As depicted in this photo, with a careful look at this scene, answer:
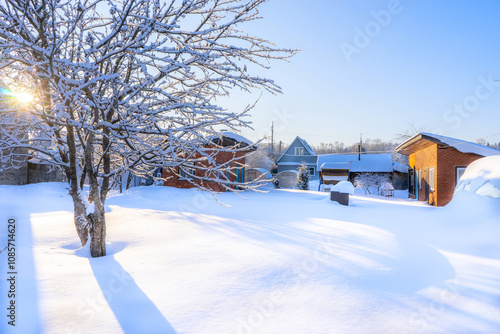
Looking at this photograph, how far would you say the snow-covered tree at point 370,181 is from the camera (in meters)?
29.2

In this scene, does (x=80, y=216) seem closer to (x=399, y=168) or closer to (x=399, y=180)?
(x=399, y=168)

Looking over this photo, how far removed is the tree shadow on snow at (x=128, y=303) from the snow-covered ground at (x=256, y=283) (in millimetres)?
12

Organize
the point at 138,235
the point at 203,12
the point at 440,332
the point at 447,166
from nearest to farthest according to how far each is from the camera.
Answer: the point at 440,332
the point at 203,12
the point at 138,235
the point at 447,166

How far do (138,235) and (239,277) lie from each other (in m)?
→ 3.23

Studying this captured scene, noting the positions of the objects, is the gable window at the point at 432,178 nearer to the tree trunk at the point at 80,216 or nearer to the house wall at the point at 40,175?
the tree trunk at the point at 80,216

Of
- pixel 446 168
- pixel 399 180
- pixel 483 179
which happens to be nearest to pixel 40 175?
pixel 483 179

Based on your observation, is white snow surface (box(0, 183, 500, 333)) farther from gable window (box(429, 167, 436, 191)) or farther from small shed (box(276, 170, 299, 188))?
small shed (box(276, 170, 299, 188))

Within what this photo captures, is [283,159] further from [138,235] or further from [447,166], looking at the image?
[138,235]

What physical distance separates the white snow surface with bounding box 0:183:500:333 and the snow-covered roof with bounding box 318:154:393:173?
2541cm

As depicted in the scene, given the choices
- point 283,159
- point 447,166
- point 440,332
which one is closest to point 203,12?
point 440,332

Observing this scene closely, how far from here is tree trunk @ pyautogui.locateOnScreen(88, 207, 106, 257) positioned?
4676 millimetres

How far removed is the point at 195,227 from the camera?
6.78 meters

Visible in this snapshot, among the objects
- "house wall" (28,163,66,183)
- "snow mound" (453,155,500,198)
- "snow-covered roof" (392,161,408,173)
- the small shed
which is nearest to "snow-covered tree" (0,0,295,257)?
"snow mound" (453,155,500,198)

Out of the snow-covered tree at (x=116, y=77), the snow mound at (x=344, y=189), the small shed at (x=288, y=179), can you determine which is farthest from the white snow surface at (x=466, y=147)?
the small shed at (x=288, y=179)
